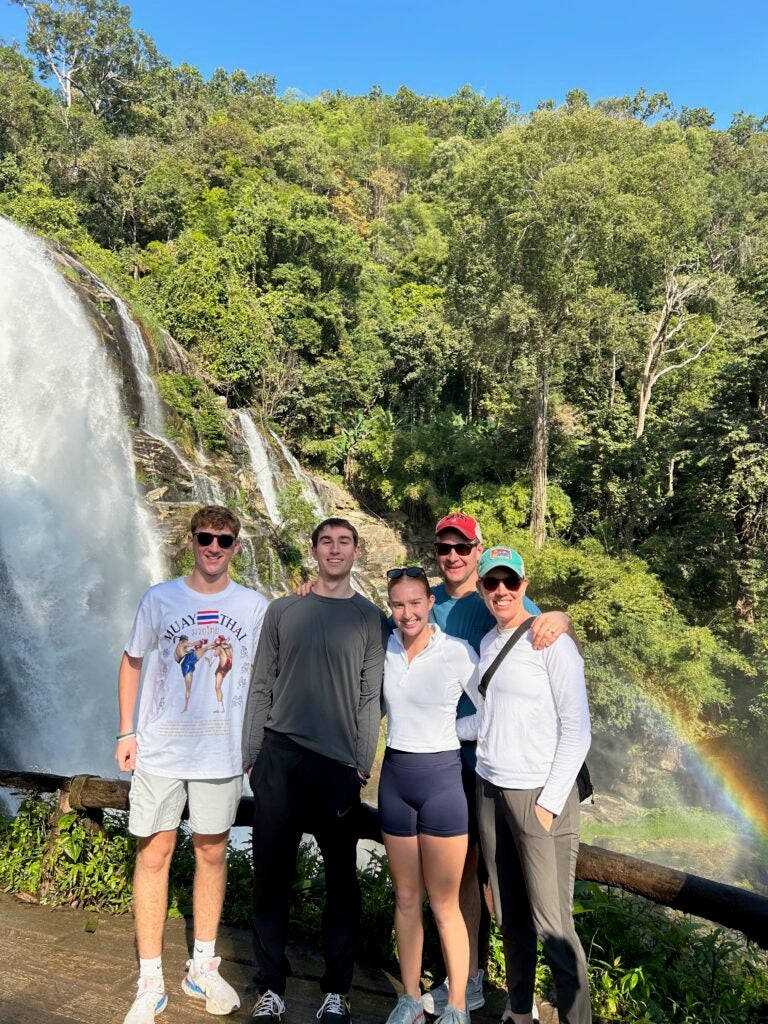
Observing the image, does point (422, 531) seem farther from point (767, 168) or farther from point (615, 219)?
point (767, 168)

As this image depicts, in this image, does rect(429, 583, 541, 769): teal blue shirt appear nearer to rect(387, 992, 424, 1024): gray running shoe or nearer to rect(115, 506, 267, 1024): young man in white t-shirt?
rect(115, 506, 267, 1024): young man in white t-shirt

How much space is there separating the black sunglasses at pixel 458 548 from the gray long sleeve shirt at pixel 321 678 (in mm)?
388

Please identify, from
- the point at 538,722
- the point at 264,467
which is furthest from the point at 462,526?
the point at 264,467

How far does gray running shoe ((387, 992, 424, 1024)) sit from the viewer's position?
2.49 m

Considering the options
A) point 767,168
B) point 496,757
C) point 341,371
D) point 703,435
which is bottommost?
point 496,757

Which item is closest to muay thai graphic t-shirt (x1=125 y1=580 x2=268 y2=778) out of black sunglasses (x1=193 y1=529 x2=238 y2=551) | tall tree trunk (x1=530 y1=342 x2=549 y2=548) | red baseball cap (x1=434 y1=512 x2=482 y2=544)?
black sunglasses (x1=193 y1=529 x2=238 y2=551)

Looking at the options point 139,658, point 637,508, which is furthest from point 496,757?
point 637,508

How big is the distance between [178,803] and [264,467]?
1825 centimetres

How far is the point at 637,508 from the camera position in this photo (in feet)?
65.5

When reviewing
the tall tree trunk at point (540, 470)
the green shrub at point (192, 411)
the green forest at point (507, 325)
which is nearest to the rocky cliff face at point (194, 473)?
the green shrub at point (192, 411)

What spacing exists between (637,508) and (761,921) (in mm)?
18759

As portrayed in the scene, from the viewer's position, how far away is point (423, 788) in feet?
8.25

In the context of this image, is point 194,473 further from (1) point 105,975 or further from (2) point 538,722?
(2) point 538,722

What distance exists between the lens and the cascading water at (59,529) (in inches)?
395
